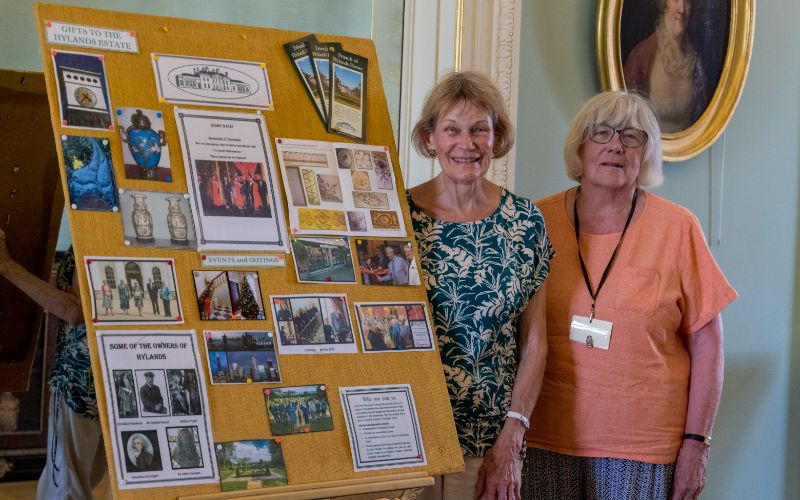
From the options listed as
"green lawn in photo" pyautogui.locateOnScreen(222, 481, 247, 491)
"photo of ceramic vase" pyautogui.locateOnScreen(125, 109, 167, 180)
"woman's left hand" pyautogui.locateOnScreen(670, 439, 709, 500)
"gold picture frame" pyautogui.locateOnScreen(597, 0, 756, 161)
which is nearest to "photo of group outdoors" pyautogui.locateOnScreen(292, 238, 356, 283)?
"photo of ceramic vase" pyautogui.locateOnScreen(125, 109, 167, 180)

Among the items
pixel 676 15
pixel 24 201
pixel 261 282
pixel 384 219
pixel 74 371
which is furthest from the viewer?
pixel 676 15

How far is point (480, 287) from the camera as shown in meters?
2.44

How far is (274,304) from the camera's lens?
84.7 inches

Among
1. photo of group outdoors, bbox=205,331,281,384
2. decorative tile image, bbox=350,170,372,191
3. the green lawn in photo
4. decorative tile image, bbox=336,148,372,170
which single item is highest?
decorative tile image, bbox=336,148,372,170

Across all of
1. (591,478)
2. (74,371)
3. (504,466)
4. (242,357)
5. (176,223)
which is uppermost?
(176,223)

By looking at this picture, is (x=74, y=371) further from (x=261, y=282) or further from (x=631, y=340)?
(x=631, y=340)

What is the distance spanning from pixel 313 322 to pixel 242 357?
20 centimetres

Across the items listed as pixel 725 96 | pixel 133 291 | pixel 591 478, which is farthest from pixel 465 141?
pixel 725 96

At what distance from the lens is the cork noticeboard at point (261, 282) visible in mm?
1997

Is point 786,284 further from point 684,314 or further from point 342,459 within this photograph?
point 342,459

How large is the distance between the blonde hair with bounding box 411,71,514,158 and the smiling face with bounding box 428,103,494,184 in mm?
19

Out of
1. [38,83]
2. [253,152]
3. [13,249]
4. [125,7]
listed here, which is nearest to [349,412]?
[253,152]

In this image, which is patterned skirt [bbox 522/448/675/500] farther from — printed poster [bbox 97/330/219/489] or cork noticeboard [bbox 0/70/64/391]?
cork noticeboard [bbox 0/70/64/391]

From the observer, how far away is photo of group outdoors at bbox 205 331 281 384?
2039mm
